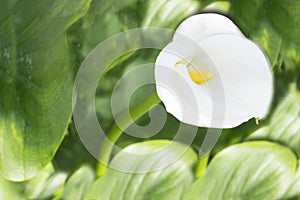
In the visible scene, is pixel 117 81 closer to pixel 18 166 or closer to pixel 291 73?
pixel 18 166

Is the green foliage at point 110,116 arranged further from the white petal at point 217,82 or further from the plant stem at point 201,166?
the white petal at point 217,82

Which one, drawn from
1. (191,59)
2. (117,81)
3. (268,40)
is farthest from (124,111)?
(268,40)

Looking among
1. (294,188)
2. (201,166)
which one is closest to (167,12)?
(201,166)

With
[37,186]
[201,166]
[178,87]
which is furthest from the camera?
Result: [201,166]

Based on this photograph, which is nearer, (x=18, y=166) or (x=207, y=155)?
(x=18, y=166)

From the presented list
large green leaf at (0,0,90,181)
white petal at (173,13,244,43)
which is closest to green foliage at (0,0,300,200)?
large green leaf at (0,0,90,181)

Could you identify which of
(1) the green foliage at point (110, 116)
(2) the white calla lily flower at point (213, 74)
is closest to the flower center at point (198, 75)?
(2) the white calla lily flower at point (213, 74)

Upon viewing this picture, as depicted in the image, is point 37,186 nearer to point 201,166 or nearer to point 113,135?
point 113,135
